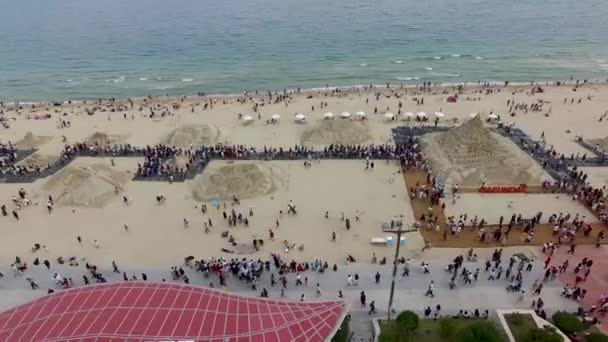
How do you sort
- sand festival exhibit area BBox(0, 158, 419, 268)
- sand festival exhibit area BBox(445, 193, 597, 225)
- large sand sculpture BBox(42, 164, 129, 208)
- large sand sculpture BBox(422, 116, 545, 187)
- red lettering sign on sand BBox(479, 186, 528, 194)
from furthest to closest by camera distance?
large sand sculpture BBox(422, 116, 545, 187), large sand sculpture BBox(42, 164, 129, 208), red lettering sign on sand BBox(479, 186, 528, 194), sand festival exhibit area BBox(445, 193, 597, 225), sand festival exhibit area BBox(0, 158, 419, 268)

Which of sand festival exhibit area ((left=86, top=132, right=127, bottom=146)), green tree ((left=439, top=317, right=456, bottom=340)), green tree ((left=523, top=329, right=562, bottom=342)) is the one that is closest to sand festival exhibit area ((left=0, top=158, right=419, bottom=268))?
green tree ((left=439, top=317, right=456, bottom=340))

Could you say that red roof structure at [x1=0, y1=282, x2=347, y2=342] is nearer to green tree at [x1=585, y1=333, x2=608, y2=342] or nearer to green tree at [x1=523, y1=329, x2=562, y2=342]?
green tree at [x1=523, y1=329, x2=562, y2=342]

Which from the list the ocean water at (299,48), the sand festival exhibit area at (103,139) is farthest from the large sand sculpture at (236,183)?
the ocean water at (299,48)

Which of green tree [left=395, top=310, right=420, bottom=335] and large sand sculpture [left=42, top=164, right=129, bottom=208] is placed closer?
green tree [left=395, top=310, right=420, bottom=335]

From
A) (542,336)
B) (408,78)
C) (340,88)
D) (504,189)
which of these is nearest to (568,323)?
(542,336)

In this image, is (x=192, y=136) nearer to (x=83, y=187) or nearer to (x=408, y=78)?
(x=83, y=187)

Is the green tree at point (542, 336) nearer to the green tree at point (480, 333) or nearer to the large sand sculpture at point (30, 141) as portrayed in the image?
the green tree at point (480, 333)
